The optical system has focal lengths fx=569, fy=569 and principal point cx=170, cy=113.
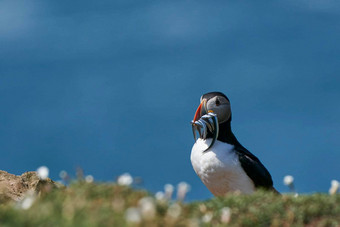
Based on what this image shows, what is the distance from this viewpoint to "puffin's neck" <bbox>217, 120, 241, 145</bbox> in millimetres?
10852

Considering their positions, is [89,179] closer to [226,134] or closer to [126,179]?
[126,179]

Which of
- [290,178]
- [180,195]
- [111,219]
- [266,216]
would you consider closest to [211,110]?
[290,178]

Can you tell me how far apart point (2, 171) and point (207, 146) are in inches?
167

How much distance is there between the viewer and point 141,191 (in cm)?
729

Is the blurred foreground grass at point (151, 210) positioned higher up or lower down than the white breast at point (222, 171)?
lower down

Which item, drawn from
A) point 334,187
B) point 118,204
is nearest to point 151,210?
point 118,204

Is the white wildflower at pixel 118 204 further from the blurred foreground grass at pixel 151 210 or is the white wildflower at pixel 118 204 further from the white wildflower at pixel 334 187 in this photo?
the white wildflower at pixel 334 187

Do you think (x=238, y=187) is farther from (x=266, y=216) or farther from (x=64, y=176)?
(x=64, y=176)

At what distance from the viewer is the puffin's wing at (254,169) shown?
10453 millimetres

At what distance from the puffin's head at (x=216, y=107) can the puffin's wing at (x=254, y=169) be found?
68 cm

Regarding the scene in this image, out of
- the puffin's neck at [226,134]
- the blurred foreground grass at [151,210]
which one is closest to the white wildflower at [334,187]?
the blurred foreground grass at [151,210]

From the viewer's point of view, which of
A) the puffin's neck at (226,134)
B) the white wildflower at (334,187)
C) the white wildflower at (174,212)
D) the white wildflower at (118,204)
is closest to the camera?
the white wildflower at (118,204)

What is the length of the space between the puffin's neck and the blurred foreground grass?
2.14 m

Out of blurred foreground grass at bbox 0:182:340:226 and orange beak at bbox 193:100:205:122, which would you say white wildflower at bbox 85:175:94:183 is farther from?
orange beak at bbox 193:100:205:122
